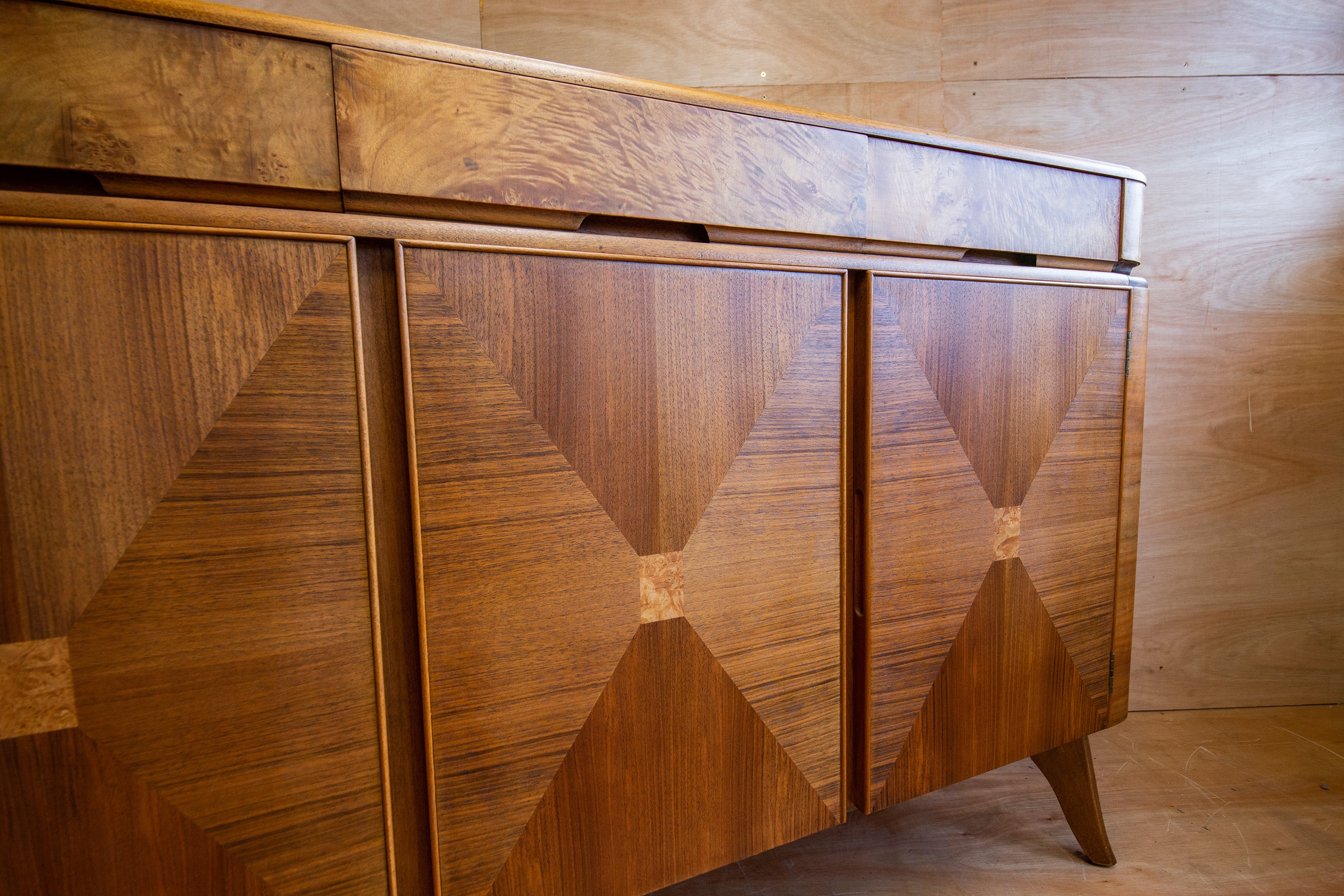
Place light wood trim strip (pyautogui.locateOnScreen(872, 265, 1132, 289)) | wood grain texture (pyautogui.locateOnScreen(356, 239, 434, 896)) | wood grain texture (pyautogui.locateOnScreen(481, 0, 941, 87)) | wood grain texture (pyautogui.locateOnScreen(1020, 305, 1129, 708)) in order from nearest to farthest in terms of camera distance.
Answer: wood grain texture (pyautogui.locateOnScreen(356, 239, 434, 896)), light wood trim strip (pyautogui.locateOnScreen(872, 265, 1132, 289)), wood grain texture (pyautogui.locateOnScreen(1020, 305, 1129, 708)), wood grain texture (pyautogui.locateOnScreen(481, 0, 941, 87))

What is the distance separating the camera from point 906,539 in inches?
30.2

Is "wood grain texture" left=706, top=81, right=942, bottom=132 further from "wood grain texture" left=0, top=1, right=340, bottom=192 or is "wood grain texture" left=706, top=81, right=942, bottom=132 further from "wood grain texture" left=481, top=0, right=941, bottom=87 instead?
"wood grain texture" left=0, top=1, right=340, bottom=192

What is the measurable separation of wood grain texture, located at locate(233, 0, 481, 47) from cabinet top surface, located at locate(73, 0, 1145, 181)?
667mm

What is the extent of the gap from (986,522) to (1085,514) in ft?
0.60

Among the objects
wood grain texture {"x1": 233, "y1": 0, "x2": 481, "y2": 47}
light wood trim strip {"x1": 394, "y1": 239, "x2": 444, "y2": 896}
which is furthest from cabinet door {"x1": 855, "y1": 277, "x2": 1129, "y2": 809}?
wood grain texture {"x1": 233, "y1": 0, "x2": 481, "y2": 47}

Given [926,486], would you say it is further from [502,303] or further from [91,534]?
[91,534]

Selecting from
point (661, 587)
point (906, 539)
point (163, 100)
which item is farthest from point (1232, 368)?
point (163, 100)

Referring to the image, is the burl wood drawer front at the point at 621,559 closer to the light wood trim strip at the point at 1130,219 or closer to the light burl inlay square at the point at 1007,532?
the light burl inlay square at the point at 1007,532

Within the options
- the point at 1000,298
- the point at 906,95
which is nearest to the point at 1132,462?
the point at 1000,298

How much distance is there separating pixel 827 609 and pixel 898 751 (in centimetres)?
21

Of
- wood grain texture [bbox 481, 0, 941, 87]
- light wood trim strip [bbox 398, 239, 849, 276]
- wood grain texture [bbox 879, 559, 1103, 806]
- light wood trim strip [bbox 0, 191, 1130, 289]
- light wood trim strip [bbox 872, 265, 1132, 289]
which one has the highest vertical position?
wood grain texture [bbox 481, 0, 941, 87]

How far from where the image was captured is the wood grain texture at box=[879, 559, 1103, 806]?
2.64 feet

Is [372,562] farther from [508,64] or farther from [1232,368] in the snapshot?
[1232,368]

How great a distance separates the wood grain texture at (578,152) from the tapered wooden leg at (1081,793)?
84 cm
